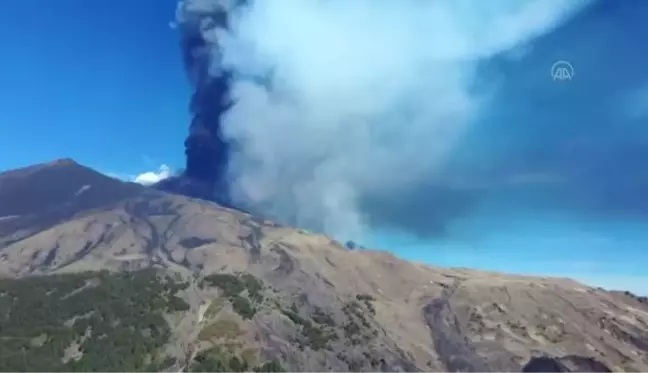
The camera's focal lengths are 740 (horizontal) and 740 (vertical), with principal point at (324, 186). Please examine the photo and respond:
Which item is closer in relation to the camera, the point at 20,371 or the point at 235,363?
the point at 20,371

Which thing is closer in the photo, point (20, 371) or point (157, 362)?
point (20, 371)

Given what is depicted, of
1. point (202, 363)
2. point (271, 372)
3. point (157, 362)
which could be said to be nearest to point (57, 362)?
point (157, 362)

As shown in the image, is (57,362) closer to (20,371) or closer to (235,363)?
(20,371)

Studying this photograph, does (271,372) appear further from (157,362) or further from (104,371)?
(104,371)

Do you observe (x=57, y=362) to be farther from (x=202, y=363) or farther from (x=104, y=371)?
(x=202, y=363)

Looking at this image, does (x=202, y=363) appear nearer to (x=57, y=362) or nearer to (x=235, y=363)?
(x=235, y=363)

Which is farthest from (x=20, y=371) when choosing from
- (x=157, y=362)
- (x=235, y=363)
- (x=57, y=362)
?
(x=235, y=363)

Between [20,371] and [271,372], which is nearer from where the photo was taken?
[20,371]
